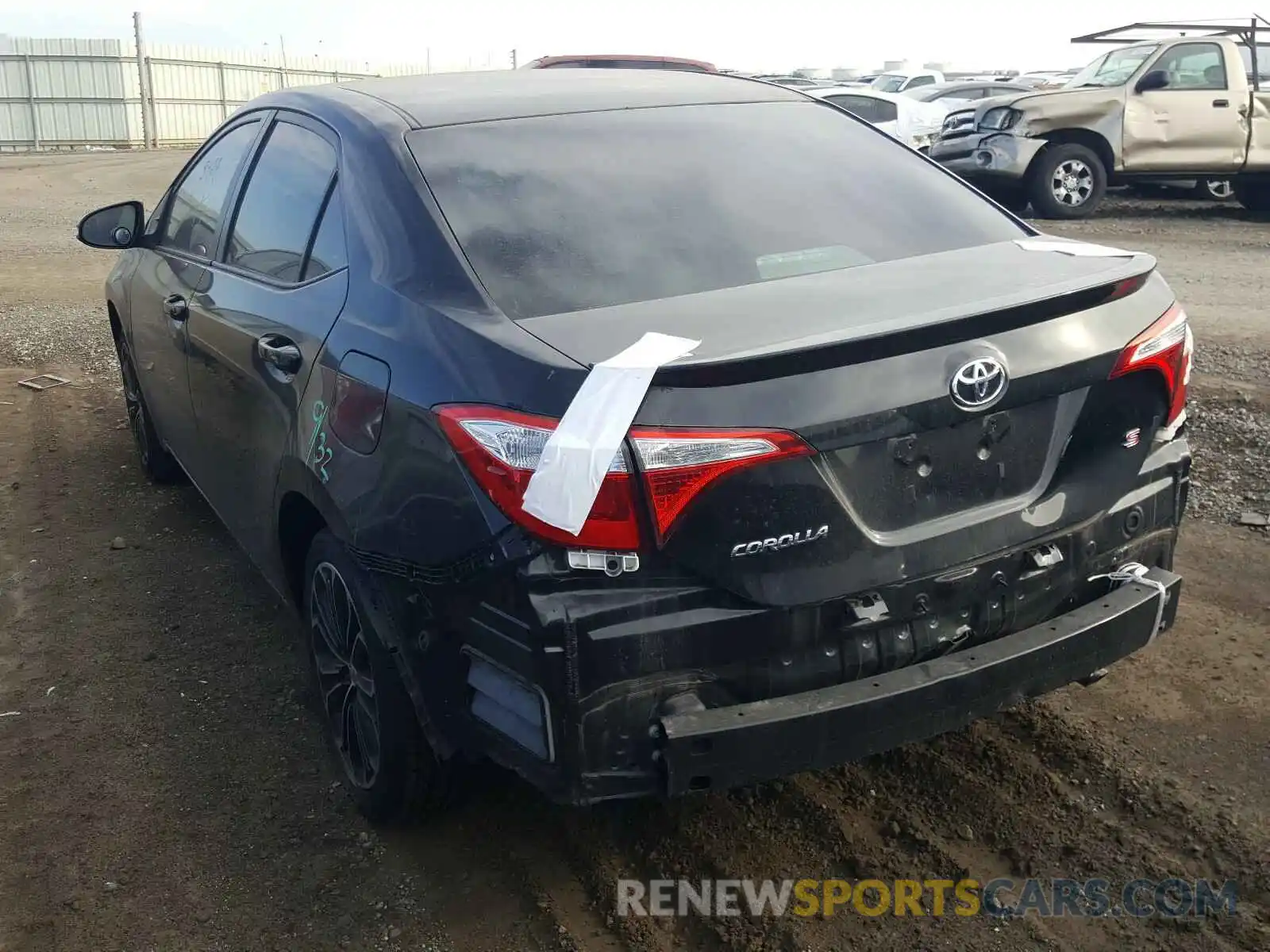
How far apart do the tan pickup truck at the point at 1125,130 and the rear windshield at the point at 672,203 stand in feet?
33.1

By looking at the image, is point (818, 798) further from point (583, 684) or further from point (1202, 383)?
point (1202, 383)

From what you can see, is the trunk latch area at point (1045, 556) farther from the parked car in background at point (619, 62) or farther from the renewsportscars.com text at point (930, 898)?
the parked car in background at point (619, 62)

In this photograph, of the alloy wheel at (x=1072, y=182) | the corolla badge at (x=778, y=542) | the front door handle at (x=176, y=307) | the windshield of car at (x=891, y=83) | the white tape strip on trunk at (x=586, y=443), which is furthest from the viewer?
the windshield of car at (x=891, y=83)

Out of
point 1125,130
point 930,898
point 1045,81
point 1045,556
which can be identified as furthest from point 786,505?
point 1045,81

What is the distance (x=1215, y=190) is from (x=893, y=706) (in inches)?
584

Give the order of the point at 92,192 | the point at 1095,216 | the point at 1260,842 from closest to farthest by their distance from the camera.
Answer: the point at 1260,842, the point at 1095,216, the point at 92,192

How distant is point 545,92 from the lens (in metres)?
3.54

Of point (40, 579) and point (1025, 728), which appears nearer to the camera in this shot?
point (1025, 728)

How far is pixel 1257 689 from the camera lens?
356cm

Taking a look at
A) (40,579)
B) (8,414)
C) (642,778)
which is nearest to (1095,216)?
(8,414)

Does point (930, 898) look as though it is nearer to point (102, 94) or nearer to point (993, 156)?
point (993, 156)

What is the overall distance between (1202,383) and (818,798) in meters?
4.24

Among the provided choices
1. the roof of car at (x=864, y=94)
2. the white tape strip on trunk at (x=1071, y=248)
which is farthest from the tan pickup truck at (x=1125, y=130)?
the white tape strip on trunk at (x=1071, y=248)

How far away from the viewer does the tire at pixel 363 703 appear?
285cm
